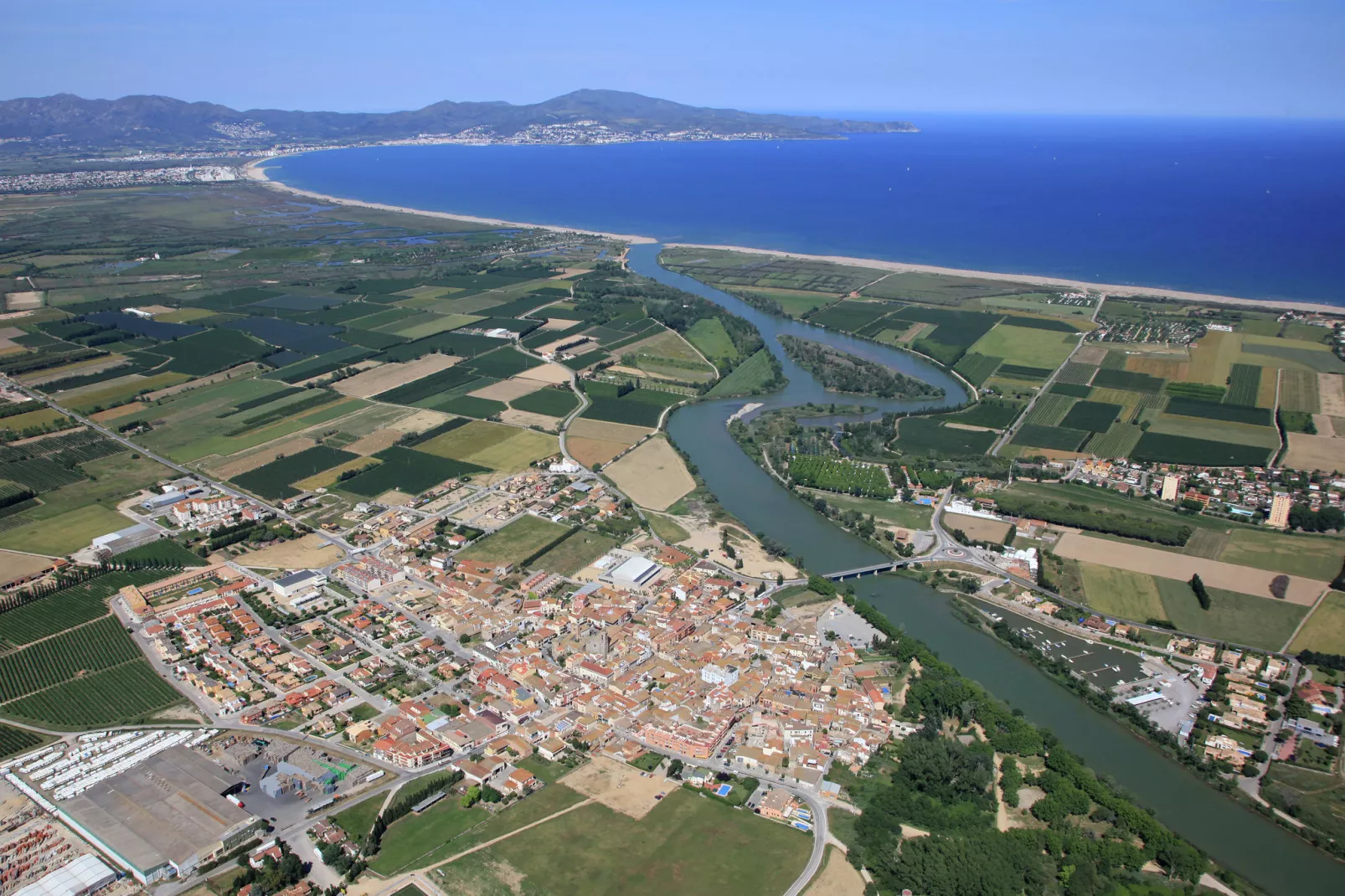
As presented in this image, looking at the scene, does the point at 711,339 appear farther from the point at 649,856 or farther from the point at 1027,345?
the point at 649,856

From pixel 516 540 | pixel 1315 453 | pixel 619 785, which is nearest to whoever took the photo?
pixel 619 785

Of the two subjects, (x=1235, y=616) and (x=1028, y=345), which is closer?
(x=1235, y=616)

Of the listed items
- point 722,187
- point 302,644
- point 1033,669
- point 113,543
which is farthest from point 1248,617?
point 722,187

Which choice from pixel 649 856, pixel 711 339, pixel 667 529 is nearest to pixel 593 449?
pixel 667 529

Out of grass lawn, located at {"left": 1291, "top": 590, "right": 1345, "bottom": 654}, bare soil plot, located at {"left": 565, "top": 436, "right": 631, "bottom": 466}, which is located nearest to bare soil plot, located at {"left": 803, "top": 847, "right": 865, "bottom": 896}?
grass lawn, located at {"left": 1291, "top": 590, "right": 1345, "bottom": 654}

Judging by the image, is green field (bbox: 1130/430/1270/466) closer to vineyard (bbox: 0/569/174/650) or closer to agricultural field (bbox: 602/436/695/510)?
agricultural field (bbox: 602/436/695/510)

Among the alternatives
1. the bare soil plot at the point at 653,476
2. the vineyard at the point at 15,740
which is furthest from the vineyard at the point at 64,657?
the bare soil plot at the point at 653,476

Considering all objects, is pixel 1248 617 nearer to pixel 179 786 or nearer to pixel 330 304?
pixel 179 786
